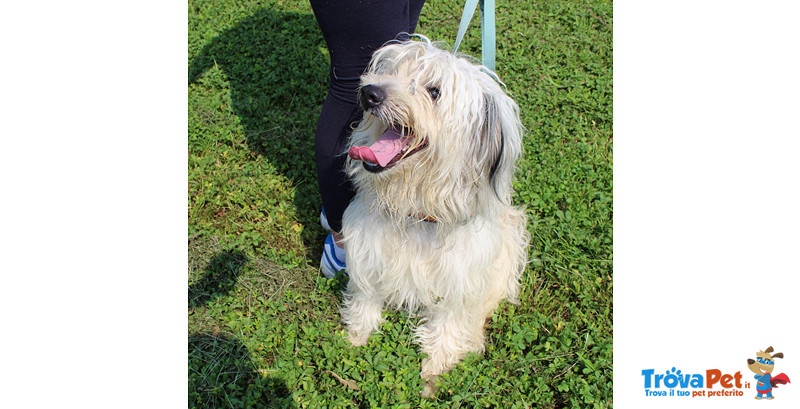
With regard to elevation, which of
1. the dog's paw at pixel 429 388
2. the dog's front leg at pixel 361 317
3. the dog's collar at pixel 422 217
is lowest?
the dog's paw at pixel 429 388

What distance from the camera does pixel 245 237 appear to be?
359 centimetres

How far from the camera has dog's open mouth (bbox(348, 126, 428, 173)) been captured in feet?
6.91

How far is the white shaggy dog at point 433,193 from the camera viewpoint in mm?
2100

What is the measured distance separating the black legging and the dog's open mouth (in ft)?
1.51

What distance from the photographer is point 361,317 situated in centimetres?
298

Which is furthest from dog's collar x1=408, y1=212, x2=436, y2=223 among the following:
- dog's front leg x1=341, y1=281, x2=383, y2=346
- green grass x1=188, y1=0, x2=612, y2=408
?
green grass x1=188, y1=0, x2=612, y2=408

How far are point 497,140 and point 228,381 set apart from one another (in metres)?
1.88

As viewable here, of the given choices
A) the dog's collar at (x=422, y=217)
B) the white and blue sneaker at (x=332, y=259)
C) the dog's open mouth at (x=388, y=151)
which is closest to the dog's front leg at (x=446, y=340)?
the dog's collar at (x=422, y=217)

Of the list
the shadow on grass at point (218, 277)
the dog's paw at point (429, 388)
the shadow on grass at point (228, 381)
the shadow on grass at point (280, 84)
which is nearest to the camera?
the shadow on grass at point (228, 381)

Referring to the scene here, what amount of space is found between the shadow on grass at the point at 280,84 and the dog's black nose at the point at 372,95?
1.80 m

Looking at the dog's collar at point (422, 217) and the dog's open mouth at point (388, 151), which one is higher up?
the dog's open mouth at point (388, 151)

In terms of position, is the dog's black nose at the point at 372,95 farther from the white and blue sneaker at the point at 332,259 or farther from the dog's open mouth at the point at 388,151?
the white and blue sneaker at the point at 332,259

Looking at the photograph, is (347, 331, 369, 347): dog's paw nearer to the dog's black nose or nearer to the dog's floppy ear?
the dog's floppy ear
